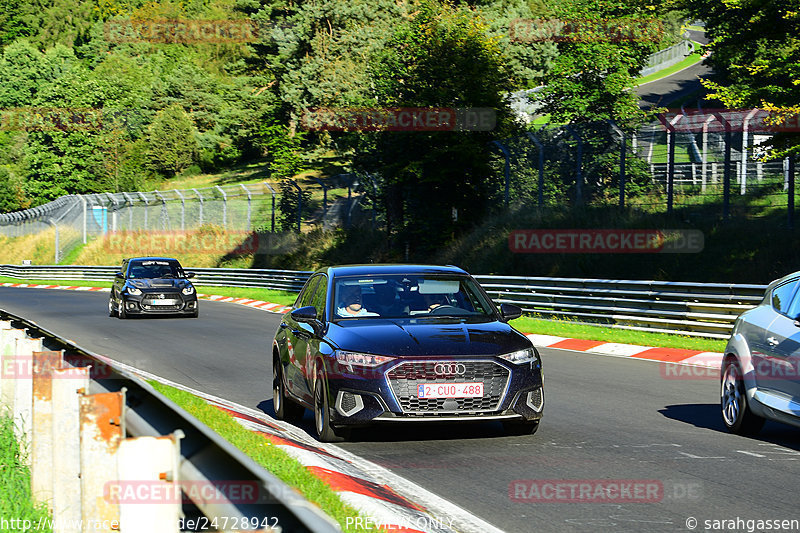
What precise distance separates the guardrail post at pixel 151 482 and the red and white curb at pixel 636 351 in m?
14.5

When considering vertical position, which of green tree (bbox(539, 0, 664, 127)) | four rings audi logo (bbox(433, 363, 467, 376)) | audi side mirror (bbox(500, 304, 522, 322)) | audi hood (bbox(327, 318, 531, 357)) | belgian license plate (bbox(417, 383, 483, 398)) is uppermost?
green tree (bbox(539, 0, 664, 127))

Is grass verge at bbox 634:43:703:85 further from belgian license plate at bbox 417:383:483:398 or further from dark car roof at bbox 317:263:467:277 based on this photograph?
belgian license plate at bbox 417:383:483:398

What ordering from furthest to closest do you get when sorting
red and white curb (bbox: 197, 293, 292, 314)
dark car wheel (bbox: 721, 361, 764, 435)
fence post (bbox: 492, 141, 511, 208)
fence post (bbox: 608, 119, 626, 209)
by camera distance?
red and white curb (bbox: 197, 293, 292, 314)
fence post (bbox: 492, 141, 511, 208)
fence post (bbox: 608, 119, 626, 209)
dark car wheel (bbox: 721, 361, 764, 435)

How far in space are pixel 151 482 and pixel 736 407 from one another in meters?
7.72

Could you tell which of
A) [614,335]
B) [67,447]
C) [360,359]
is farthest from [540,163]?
[67,447]

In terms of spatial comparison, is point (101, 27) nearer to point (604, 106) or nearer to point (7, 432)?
point (604, 106)

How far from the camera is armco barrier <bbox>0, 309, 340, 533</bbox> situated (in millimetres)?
2896

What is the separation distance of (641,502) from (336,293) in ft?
14.3

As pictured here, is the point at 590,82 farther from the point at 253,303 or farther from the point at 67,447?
the point at 67,447

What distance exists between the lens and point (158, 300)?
28.3m

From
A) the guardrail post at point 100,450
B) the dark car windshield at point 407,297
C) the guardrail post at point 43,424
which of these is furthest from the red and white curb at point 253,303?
the guardrail post at point 100,450

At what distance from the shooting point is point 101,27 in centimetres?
14475

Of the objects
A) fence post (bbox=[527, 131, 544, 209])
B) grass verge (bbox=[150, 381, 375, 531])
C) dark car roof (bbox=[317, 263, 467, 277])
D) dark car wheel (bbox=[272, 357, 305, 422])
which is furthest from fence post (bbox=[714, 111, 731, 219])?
grass verge (bbox=[150, 381, 375, 531])

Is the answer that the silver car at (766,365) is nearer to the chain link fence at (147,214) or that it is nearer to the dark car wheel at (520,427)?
the dark car wheel at (520,427)
